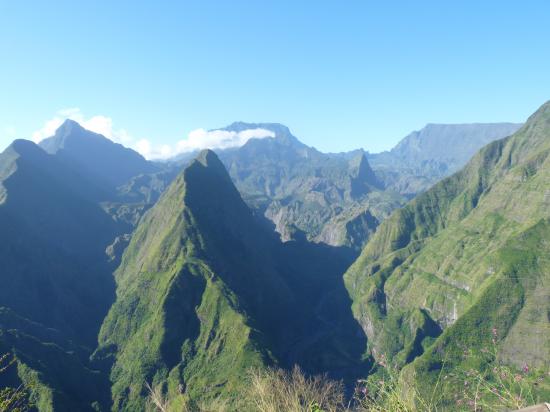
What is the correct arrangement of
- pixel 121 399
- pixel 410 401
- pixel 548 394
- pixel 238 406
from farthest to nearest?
pixel 121 399 → pixel 548 394 → pixel 238 406 → pixel 410 401

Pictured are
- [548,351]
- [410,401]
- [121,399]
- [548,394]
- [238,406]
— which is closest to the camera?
[410,401]

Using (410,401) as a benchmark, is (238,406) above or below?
below

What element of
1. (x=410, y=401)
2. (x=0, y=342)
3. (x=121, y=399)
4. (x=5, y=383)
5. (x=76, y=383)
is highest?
(x=410, y=401)

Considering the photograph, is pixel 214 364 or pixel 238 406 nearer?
pixel 238 406

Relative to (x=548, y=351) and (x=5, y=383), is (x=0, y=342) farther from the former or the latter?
(x=548, y=351)

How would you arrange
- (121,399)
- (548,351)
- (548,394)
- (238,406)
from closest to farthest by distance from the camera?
(238,406), (548,394), (548,351), (121,399)

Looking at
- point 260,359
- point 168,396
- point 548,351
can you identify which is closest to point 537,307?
point 548,351

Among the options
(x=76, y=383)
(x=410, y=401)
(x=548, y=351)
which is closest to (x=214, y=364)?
(x=76, y=383)

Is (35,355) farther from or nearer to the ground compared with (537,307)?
nearer to the ground

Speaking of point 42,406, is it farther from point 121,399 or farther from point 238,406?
point 238,406
